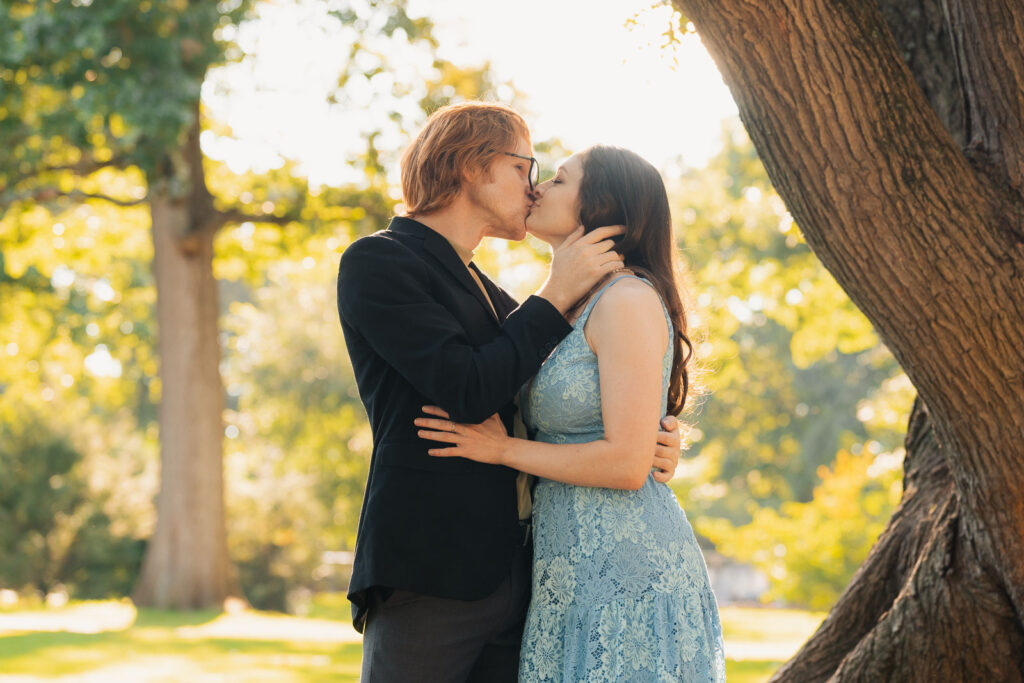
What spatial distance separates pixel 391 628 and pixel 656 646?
0.70 meters

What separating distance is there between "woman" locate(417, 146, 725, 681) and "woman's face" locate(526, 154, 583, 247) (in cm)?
28

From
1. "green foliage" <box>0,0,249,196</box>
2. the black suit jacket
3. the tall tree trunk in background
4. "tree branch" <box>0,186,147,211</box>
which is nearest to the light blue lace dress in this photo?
the black suit jacket

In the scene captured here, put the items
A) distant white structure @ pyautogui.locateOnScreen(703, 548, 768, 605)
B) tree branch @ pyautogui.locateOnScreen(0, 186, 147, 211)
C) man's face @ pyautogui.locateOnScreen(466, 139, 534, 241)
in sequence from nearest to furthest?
man's face @ pyautogui.locateOnScreen(466, 139, 534, 241) < tree branch @ pyautogui.locateOnScreen(0, 186, 147, 211) < distant white structure @ pyautogui.locateOnScreen(703, 548, 768, 605)

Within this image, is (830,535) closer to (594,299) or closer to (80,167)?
(80,167)

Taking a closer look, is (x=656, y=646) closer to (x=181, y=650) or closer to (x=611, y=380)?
(x=611, y=380)

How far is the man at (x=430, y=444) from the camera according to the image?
2.75m

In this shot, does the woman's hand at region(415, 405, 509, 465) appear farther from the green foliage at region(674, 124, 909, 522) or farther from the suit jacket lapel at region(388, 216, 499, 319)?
the green foliage at region(674, 124, 909, 522)

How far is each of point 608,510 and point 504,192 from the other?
0.98 m

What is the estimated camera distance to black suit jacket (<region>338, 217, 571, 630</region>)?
2.73 meters

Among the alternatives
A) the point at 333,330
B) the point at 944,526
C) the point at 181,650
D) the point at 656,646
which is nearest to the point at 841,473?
the point at 181,650

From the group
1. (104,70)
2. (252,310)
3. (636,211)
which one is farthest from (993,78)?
(252,310)

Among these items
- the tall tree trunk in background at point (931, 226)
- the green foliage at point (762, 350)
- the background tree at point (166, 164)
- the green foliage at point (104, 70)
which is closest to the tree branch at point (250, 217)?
the background tree at point (166, 164)

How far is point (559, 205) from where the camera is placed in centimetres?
321

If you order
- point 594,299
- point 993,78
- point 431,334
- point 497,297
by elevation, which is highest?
point 993,78
